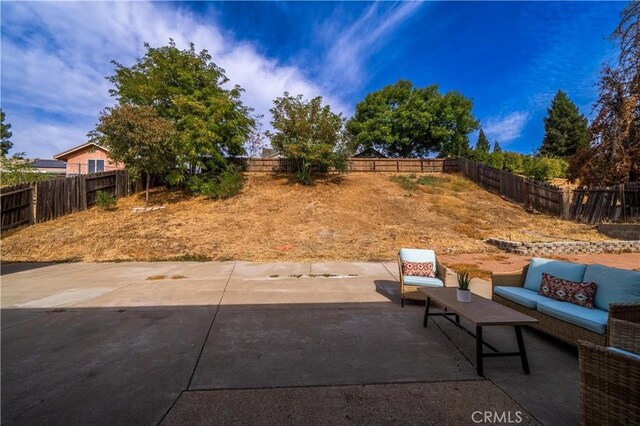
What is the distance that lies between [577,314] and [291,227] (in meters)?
9.83

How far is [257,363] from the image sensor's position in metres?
3.06

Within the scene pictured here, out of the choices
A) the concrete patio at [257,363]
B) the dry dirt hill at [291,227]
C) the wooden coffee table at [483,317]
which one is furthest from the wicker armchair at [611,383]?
the dry dirt hill at [291,227]

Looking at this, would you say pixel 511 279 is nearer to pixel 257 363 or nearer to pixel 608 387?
pixel 608 387

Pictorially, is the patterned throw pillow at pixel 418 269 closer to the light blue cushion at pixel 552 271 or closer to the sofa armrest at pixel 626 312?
the light blue cushion at pixel 552 271

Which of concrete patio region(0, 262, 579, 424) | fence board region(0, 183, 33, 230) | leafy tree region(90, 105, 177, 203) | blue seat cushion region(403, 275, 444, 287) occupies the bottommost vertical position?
concrete patio region(0, 262, 579, 424)

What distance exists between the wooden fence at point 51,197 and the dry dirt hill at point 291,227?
0.52 meters

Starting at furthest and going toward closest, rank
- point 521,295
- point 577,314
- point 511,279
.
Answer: point 511,279 → point 521,295 → point 577,314

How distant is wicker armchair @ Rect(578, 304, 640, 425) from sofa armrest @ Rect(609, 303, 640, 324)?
550 mm

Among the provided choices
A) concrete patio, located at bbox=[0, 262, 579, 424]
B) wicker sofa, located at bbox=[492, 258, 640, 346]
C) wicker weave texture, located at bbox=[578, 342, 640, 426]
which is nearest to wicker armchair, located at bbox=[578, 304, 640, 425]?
wicker weave texture, located at bbox=[578, 342, 640, 426]

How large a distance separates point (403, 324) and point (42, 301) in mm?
6057

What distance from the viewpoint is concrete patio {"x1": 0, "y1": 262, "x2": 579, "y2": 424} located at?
231 cm

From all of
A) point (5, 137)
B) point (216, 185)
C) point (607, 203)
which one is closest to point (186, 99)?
point (216, 185)

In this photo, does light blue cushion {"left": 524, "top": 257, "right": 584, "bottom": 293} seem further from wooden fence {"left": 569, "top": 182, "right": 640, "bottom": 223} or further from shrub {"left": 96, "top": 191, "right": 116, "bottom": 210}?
shrub {"left": 96, "top": 191, "right": 116, "bottom": 210}

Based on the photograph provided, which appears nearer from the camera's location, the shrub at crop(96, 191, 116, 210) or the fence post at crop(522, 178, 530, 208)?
the shrub at crop(96, 191, 116, 210)
